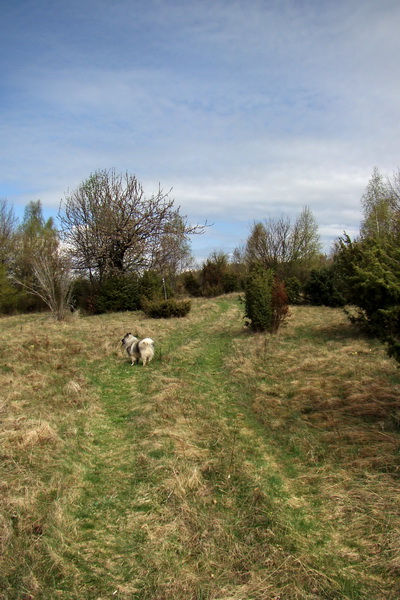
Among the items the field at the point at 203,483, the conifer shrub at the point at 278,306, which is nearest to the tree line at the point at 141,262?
the conifer shrub at the point at 278,306

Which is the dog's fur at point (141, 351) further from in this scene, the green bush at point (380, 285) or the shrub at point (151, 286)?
the shrub at point (151, 286)

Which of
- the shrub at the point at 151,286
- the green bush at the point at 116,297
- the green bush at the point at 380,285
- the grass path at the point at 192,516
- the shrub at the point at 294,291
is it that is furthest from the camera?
the shrub at the point at 294,291

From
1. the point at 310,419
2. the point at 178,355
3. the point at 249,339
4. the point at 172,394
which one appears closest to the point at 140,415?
the point at 172,394

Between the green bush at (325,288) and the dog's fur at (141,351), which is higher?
the green bush at (325,288)

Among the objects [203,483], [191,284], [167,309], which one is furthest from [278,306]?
[191,284]

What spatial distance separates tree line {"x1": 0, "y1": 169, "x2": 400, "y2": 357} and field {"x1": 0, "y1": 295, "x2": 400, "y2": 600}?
552 centimetres

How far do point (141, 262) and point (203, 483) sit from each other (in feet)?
64.6

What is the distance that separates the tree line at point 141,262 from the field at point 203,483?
5525 mm

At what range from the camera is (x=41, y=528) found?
3223 millimetres

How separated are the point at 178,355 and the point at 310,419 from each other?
457 cm

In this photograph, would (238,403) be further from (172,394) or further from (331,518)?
(331,518)

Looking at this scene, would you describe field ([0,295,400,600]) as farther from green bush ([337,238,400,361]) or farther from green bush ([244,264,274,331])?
green bush ([244,264,274,331])

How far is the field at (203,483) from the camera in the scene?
2.72 meters

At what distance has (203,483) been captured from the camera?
3.91m
